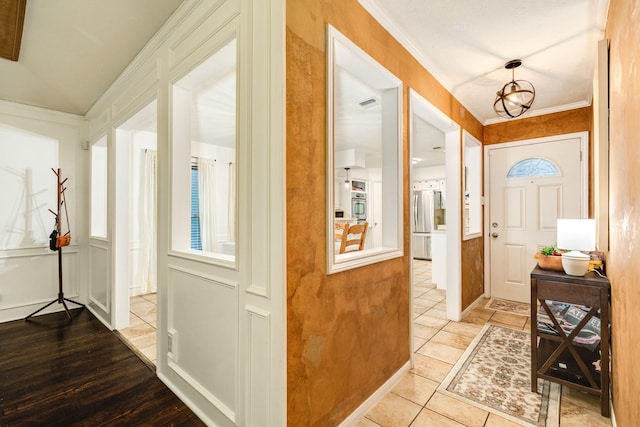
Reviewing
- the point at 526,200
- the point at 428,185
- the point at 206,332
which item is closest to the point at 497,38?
the point at 526,200

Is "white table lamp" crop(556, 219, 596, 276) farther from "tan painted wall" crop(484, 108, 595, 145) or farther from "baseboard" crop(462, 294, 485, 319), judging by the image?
"tan painted wall" crop(484, 108, 595, 145)

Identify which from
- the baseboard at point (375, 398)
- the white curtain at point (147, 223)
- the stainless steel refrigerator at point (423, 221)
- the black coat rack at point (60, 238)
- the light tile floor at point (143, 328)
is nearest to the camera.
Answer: the baseboard at point (375, 398)

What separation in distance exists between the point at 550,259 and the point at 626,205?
39.3 inches

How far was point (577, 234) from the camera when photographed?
2.10 m

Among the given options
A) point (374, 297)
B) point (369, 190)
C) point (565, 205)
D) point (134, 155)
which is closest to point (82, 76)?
point (134, 155)

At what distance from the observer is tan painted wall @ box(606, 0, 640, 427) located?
1098 millimetres

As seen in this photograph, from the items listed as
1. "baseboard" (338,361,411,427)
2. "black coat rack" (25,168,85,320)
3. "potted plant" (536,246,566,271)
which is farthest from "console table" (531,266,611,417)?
"black coat rack" (25,168,85,320)

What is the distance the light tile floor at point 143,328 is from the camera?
270 centimetres

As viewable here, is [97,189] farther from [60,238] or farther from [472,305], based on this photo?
[472,305]

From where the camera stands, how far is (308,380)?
1.45 metres

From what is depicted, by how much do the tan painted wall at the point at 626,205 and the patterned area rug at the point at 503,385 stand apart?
0.42 meters

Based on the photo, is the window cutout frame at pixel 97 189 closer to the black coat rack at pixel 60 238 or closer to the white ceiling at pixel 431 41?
the black coat rack at pixel 60 238

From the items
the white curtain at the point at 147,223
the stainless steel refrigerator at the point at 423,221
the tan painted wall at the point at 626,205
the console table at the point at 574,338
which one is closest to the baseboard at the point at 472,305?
the console table at the point at 574,338

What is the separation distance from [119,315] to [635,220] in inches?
159
